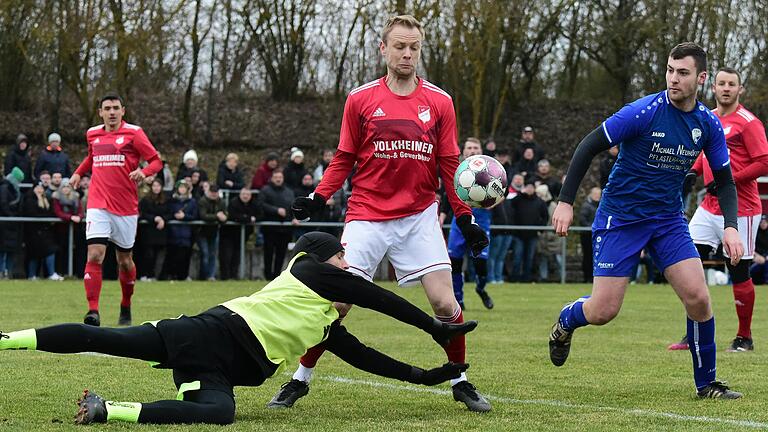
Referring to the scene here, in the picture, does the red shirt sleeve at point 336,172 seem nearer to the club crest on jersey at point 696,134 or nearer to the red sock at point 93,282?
the club crest on jersey at point 696,134

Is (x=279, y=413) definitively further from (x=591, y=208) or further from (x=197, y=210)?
(x=591, y=208)

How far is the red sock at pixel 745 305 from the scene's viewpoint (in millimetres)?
10570

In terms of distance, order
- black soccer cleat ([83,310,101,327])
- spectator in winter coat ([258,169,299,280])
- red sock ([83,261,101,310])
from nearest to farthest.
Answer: black soccer cleat ([83,310,101,327]) → red sock ([83,261,101,310]) → spectator in winter coat ([258,169,299,280])

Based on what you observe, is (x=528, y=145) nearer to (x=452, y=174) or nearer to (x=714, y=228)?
(x=714, y=228)

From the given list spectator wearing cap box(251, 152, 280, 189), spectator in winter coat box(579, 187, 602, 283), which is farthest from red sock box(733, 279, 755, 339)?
spectator wearing cap box(251, 152, 280, 189)

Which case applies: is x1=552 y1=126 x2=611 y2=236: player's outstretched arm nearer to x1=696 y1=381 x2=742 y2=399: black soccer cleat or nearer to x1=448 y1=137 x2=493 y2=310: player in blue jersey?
x1=696 y1=381 x2=742 y2=399: black soccer cleat

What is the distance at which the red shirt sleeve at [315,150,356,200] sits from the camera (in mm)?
7461

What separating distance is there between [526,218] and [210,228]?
6.19 meters

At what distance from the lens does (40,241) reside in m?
21.2

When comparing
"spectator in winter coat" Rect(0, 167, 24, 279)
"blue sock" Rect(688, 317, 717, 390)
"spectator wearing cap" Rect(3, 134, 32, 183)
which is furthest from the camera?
"spectator wearing cap" Rect(3, 134, 32, 183)

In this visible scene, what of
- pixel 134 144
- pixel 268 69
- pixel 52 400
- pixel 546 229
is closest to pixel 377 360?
pixel 52 400

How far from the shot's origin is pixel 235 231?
74.3 feet

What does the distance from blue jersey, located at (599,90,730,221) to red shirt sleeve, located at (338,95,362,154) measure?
1.54 m

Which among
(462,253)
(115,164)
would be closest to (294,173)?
(462,253)
